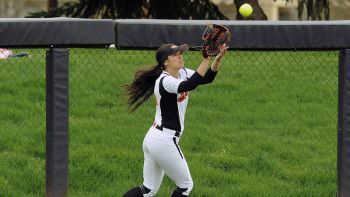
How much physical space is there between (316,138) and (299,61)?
2.72 metres

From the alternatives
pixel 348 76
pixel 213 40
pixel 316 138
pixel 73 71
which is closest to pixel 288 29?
pixel 348 76

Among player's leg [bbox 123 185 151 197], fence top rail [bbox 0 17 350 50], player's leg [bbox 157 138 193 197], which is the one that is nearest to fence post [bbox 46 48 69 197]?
fence top rail [bbox 0 17 350 50]

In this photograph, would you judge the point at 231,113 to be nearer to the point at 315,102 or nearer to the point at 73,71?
the point at 315,102

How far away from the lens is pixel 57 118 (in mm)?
8250

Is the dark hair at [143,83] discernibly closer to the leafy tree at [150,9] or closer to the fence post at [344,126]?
the fence post at [344,126]

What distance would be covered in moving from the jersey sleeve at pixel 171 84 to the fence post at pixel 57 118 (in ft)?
3.93

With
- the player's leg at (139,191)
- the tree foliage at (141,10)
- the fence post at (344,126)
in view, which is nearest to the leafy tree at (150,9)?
the tree foliage at (141,10)

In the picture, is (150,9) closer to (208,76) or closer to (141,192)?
(141,192)

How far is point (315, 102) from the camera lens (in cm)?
1265

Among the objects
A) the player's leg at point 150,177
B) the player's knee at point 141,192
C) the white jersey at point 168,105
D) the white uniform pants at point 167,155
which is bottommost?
the player's knee at point 141,192

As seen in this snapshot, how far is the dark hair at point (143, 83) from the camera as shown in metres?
7.86

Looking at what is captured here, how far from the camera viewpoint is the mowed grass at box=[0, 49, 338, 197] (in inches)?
384

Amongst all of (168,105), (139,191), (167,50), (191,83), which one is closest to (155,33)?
(167,50)

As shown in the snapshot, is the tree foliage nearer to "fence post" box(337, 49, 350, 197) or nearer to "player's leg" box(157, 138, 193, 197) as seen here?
"fence post" box(337, 49, 350, 197)
